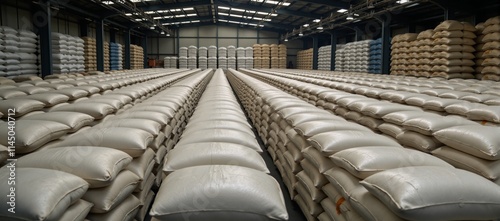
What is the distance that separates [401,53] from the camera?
12484mm

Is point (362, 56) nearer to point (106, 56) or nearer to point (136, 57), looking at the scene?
point (106, 56)

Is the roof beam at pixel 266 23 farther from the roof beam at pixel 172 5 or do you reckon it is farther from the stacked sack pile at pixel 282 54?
the roof beam at pixel 172 5

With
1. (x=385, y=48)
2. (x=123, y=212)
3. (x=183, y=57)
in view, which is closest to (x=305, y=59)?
(x=183, y=57)

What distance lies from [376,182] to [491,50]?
9689 millimetres

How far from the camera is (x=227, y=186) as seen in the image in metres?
1.65

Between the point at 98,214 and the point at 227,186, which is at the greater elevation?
the point at 227,186

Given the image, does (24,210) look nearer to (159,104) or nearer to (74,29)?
(159,104)

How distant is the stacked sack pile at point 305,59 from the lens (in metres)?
24.7

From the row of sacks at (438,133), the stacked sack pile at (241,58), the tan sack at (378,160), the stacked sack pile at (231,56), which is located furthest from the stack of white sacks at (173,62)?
the tan sack at (378,160)

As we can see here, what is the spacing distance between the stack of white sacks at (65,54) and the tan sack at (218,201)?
12.6 meters

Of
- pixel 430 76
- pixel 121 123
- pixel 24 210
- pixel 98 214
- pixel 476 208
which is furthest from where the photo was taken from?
pixel 430 76

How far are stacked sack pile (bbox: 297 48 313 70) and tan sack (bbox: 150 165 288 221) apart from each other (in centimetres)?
2344

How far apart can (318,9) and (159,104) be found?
49.8 ft

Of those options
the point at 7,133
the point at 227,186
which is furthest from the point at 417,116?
the point at 7,133
